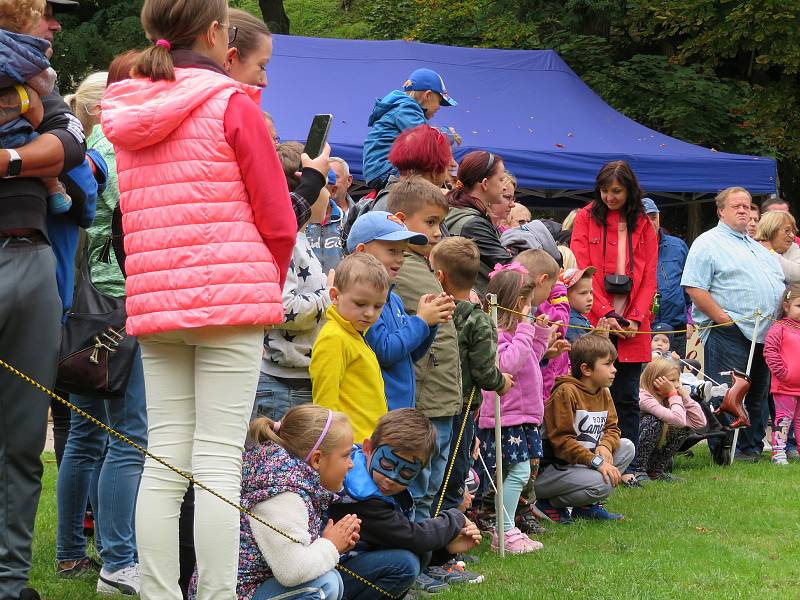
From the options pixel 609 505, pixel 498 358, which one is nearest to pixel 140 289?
pixel 498 358

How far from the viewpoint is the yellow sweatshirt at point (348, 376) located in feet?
14.9

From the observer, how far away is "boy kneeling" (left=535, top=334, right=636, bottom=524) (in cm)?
677

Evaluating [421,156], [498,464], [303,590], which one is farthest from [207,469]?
[421,156]

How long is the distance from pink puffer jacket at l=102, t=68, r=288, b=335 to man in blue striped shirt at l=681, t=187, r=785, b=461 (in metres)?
6.42

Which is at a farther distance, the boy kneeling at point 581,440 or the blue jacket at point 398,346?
the boy kneeling at point 581,440

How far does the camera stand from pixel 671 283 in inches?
441

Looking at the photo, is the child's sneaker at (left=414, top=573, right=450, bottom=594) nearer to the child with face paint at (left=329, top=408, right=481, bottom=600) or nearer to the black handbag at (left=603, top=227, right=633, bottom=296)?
the child with face paint at (left=329, top=408, right=481, bottom=600)

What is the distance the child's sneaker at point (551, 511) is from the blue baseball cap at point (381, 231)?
2497 millimetres

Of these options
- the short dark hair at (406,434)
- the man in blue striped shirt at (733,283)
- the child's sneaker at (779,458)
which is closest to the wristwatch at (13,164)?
the short dark hair at (406,434)

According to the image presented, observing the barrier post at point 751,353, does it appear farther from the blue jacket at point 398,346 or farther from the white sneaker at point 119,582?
the white sneaker at point 119,582

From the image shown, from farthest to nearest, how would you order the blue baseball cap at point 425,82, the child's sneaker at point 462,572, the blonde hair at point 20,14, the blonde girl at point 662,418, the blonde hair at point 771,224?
the blonde hair at point 771,224
the blonde girl at point 662,418
the blue baseball cap at point 425,82
the child's sneaker at point 462,572
the blonde hair at point 20,14

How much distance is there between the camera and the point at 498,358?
19.9ft

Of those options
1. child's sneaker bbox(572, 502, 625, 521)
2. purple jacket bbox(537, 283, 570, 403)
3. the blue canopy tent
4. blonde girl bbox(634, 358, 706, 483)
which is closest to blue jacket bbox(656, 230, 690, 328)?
the blue canopy tent

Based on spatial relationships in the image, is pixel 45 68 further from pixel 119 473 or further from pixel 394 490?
pixel 394 490
